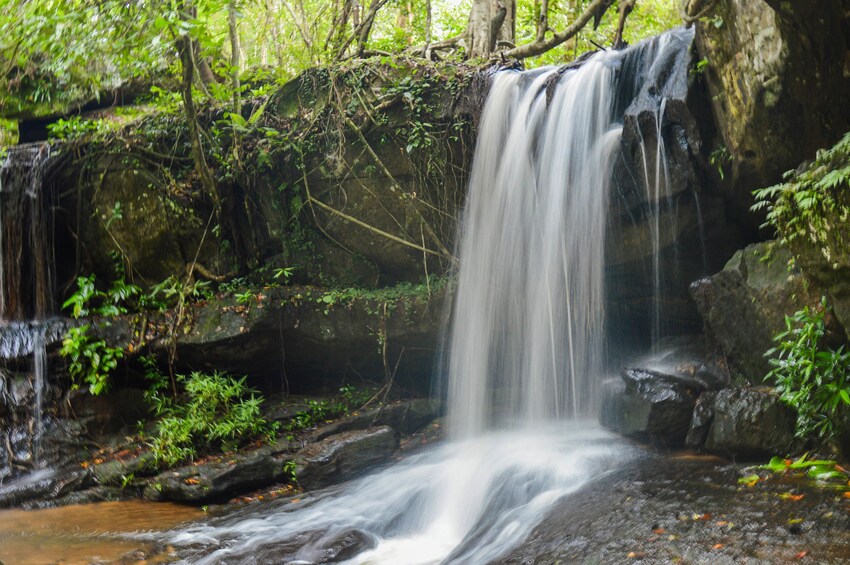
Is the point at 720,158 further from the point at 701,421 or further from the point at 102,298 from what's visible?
the point at 102,298

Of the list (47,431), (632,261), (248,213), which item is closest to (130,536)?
(47,431)

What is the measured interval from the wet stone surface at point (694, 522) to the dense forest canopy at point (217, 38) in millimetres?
5224

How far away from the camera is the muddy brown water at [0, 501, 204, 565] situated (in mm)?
5215

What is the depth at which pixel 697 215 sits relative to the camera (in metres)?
6.05

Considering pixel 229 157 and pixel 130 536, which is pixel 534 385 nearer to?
pixel 130 536

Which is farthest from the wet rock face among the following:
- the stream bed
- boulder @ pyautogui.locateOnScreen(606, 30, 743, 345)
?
the stream bed

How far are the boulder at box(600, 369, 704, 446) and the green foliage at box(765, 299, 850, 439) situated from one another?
3.00 feet

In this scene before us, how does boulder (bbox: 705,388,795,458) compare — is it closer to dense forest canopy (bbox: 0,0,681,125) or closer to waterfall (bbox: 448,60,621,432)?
waterfall (bbox: 448,60,621,432)

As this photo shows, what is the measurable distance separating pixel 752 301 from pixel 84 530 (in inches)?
246

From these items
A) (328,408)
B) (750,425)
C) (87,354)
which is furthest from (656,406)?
(87,354)

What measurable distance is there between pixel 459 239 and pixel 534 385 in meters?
2.09

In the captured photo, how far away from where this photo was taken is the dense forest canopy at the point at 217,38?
761 cm

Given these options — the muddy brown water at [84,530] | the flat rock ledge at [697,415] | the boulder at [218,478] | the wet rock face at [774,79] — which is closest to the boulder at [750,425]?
the flat rock ledge at [697,415]

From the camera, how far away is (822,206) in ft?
13.5
